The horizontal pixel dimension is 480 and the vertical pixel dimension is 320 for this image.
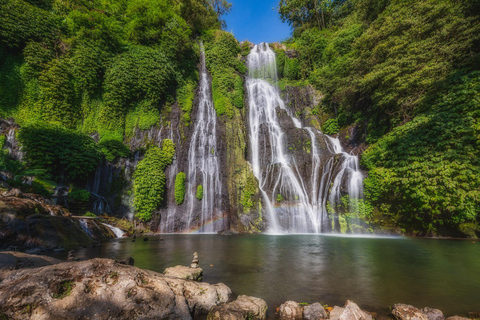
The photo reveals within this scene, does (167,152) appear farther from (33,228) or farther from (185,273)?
(185,273)

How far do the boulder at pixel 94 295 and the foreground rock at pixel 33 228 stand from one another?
588cm

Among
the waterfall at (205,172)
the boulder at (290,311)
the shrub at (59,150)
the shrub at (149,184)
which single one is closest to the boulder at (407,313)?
the boulder at (290,311)

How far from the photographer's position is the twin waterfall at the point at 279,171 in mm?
13539

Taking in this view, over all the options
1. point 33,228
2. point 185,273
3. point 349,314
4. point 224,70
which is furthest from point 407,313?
point 224,70

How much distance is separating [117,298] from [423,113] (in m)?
15.3

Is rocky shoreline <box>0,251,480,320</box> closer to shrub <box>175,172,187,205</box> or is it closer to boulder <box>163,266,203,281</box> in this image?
boulder <box>163,266,203,281</box>

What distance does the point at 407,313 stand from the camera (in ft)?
9.14

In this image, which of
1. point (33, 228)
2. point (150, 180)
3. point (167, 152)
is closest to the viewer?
point (33, 228)

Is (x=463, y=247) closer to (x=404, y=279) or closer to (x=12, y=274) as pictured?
(x=404, y=279)

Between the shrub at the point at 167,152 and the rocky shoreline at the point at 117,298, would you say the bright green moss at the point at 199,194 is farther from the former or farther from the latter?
the rocky shoreline at the point at 117,298

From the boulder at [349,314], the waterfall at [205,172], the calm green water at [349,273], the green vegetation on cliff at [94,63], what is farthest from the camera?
the waterfall at [205,172]

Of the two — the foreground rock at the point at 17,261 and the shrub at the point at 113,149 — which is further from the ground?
the shrub at the point at 113,149

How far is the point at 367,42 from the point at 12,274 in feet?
69.2

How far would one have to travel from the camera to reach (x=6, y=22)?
14281 mm
